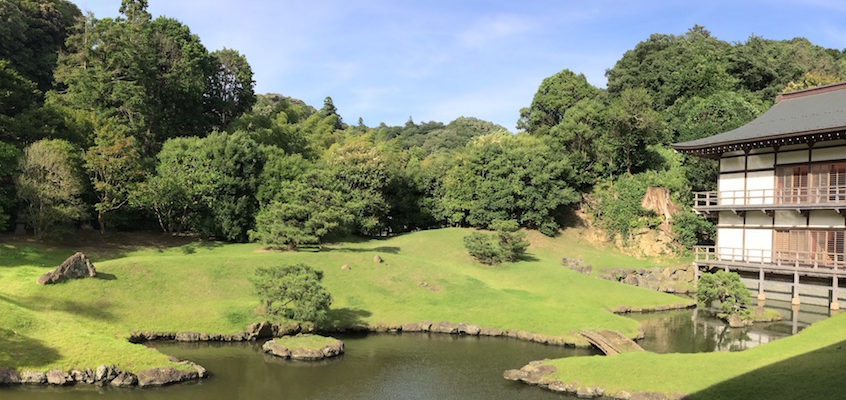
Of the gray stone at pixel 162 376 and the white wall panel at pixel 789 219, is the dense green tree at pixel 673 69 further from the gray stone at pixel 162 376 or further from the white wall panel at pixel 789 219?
the gray stone at pixel 162 376

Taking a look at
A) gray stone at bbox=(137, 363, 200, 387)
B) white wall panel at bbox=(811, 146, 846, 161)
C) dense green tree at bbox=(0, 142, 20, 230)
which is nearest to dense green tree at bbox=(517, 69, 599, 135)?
white wall panel at bbox=(811, 146, 846, 161)

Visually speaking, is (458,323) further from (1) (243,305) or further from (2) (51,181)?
(2) (51,181)

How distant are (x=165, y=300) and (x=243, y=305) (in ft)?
12.0

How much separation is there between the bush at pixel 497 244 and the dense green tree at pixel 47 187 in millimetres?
25607

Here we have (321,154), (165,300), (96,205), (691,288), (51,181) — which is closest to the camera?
(165,300)

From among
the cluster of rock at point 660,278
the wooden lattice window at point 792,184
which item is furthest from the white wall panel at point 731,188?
the cluster of rock at point 660,278

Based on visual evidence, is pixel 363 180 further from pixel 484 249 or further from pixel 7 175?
pixel 7 175

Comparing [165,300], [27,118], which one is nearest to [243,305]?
[165,300]

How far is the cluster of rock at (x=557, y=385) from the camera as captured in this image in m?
15.4

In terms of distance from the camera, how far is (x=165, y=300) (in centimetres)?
2523

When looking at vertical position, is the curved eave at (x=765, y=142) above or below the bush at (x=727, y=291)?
above

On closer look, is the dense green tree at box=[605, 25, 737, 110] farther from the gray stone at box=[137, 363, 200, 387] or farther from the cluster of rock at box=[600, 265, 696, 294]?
the gray stone at box=[137, 363, 200, 387]

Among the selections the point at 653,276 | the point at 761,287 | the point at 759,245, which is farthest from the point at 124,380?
the point at 759,245

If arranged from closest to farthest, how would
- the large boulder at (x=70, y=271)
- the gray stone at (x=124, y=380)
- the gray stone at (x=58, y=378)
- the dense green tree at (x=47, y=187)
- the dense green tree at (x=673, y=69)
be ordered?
the gray stone at (x=58, y=378) → the gray stone at (x=124, y=380) → the large boulder at (x=70, y=271) → the dense green tree at (x=47, y=187) → the dense green tree at (x=673, y=69)
